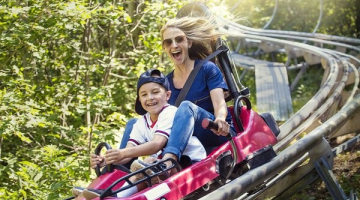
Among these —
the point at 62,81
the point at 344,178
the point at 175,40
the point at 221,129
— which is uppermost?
the point at 62,81

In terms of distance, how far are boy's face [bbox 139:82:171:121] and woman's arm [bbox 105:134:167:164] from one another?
19 cm

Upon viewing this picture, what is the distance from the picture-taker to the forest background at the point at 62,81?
5.61 metres

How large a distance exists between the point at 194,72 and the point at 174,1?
9.33ft

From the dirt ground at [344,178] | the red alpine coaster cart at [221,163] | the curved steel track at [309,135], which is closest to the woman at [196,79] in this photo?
the red alpine coaster cart at [221,163]

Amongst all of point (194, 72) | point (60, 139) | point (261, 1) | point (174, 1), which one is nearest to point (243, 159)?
point (194, 72)

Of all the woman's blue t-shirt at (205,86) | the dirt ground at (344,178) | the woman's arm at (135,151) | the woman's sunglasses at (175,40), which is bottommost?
the dirt ground at (344,178)

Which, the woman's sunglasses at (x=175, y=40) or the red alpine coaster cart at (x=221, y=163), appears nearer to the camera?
the red alpine coaster cart at (x=221, y=163)

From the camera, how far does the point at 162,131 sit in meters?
3.96

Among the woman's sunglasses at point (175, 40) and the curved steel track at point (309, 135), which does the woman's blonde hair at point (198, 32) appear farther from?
the curved steel track at point (309, 135)

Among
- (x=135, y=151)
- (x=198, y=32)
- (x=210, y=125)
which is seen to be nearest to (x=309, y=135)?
(x=210, y=125)

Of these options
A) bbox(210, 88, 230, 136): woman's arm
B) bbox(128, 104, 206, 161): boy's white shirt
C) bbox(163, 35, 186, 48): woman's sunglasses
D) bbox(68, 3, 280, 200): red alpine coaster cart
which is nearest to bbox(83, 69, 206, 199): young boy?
bbox(128, 104, 206, 161): boy's white shirt

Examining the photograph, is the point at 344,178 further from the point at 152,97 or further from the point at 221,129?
the point at 152,97

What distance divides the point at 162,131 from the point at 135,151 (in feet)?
0.73

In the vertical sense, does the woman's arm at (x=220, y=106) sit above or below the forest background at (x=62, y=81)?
below
